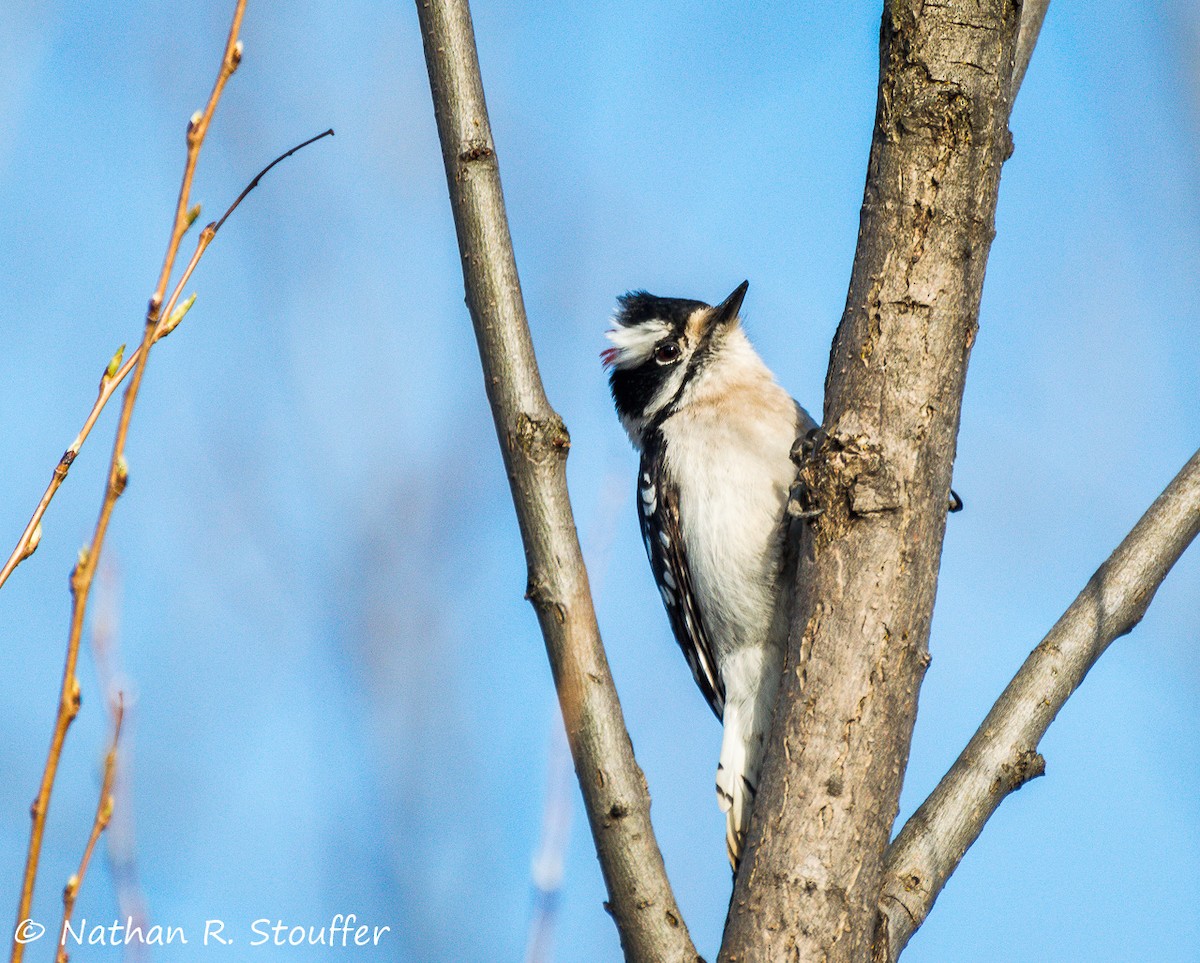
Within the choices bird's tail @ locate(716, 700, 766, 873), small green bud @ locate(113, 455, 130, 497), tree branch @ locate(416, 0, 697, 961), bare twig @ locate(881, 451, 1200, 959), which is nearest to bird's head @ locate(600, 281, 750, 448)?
bird's tail @ locate(716, 700, 766, 873)

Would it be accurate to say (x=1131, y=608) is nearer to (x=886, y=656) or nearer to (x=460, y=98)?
(x=886, y=656)

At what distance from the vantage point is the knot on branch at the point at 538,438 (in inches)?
101

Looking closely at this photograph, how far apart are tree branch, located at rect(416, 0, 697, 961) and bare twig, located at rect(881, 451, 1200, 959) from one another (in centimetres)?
68

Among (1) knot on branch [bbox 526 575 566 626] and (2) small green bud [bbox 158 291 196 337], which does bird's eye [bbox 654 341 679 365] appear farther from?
(2) small green bud [bbox 158 291 196 337]

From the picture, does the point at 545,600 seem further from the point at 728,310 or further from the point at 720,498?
the point at 728,310

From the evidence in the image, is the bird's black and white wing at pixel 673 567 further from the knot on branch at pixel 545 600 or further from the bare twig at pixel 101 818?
the bare twig at pixel 101 818

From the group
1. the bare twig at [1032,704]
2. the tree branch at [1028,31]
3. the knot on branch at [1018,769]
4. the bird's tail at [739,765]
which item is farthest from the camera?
the bird's tail at [739,765]

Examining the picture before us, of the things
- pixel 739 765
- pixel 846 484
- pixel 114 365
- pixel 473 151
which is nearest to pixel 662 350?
pixel 739 765

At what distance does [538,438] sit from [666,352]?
301 cm

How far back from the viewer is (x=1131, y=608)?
129 inches

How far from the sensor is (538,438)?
8.44ft

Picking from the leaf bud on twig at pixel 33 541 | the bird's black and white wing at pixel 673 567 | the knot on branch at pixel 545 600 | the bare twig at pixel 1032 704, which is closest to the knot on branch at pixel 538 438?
the knot on branch at pixel 545 600

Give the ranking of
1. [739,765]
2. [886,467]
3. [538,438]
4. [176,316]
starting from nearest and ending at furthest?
[176,316] → [538,438] → [886,467] → [739,765]

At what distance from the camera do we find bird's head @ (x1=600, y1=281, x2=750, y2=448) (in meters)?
5.37
